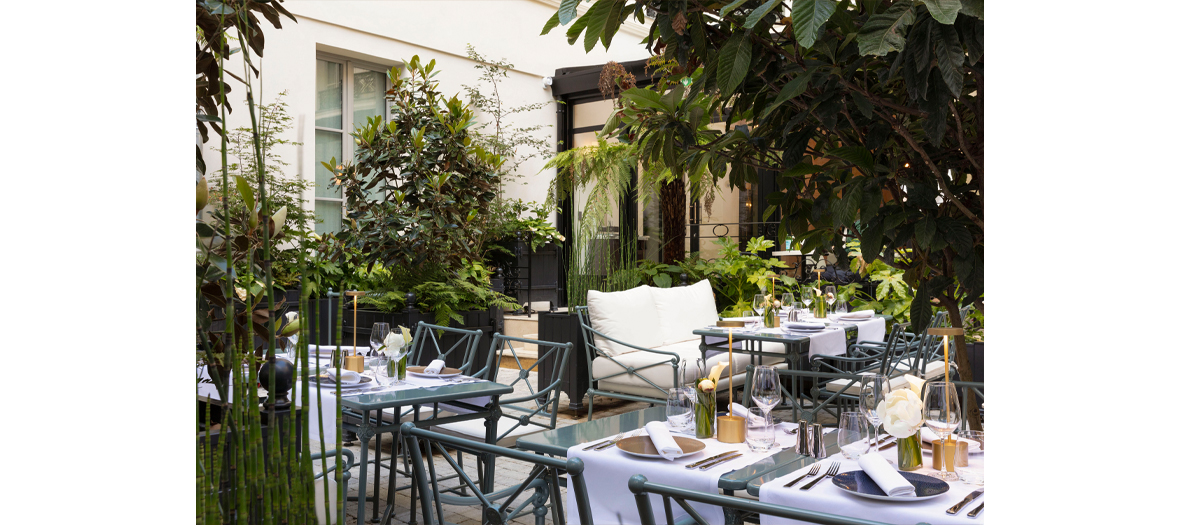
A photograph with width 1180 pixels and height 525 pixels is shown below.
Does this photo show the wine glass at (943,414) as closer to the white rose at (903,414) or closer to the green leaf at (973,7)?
the white rose at (903,414)

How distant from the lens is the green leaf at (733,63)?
1.68 metres

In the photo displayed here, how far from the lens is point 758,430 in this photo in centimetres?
224

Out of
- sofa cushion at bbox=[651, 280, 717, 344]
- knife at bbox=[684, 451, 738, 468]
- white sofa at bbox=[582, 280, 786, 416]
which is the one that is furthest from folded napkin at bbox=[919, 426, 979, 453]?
sofa cushion at bbox=[651, 280, 717, 344]

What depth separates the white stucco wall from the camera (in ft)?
26.9

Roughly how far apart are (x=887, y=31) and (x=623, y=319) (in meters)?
4.52

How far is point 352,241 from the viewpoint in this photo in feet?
21.4

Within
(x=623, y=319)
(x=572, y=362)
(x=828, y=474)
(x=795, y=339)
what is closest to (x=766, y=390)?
(x=828, y=474)

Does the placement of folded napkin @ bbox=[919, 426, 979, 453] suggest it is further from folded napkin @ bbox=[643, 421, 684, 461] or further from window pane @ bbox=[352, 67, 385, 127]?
window pane @ bbox=[352, 67, 385, 127]

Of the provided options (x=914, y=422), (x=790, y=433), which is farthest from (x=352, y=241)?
(x=914, y=422)

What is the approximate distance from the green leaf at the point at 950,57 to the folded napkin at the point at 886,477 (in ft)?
2.62

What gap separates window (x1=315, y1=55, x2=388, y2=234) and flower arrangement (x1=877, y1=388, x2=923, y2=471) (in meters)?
7.61
